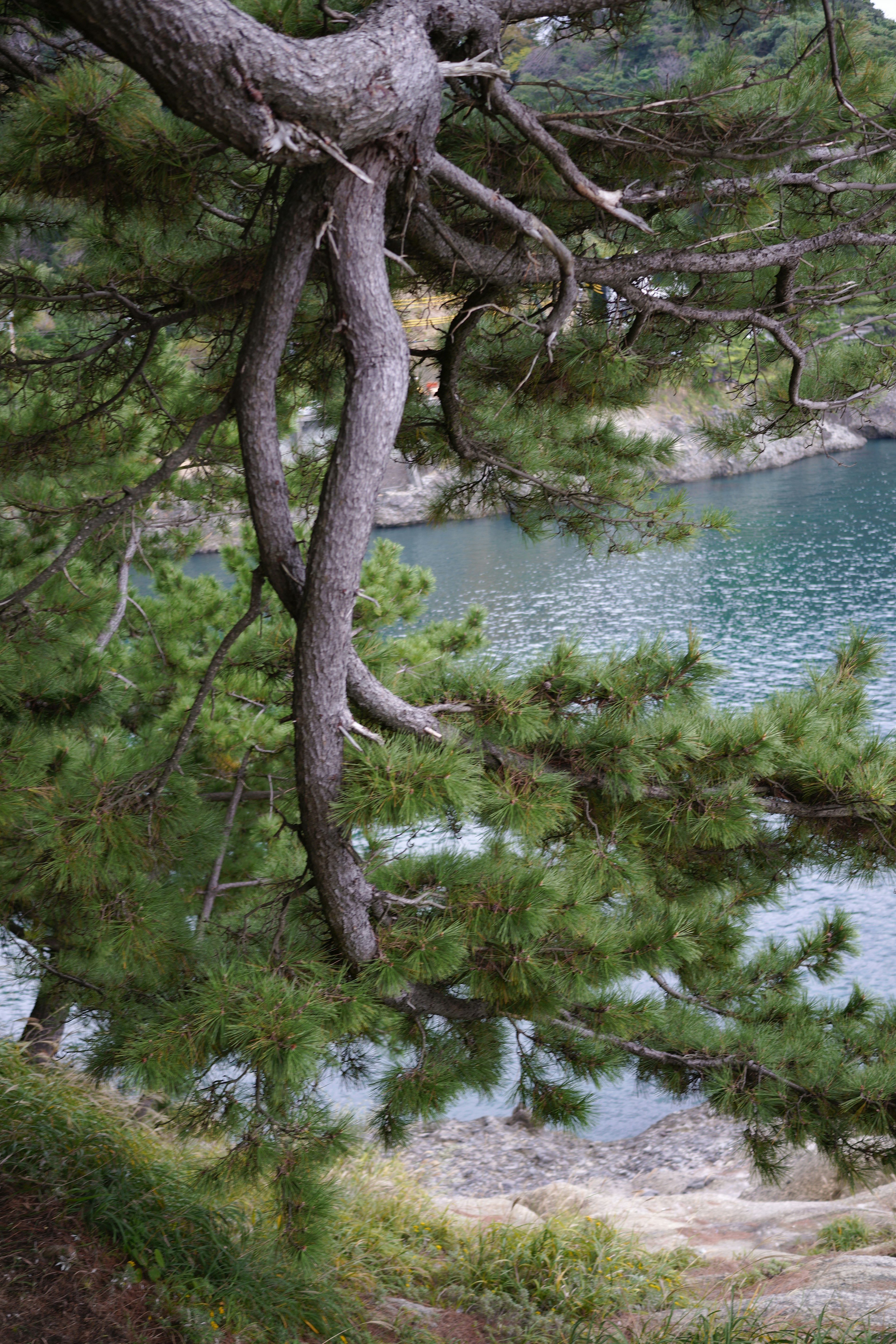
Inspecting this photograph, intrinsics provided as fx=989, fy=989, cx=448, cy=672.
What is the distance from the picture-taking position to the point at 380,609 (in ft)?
7.85

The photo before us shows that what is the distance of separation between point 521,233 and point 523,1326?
294 centimetres

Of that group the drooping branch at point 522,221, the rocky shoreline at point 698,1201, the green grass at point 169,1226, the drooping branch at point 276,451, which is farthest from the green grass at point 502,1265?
the drooping branch at point 522,221

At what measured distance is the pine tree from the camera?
1.63m

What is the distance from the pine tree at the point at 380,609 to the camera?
5.35 feet

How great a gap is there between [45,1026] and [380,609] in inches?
109

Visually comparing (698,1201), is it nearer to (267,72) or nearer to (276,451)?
(276,451)

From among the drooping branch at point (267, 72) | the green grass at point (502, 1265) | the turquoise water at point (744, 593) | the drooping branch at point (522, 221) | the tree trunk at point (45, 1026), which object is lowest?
the green grass at point (502, 1265)

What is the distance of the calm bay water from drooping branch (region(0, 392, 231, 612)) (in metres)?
4.02

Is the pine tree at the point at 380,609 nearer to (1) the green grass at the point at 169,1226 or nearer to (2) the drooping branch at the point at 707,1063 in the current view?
(2) the drooping branch at the point at 707,1063

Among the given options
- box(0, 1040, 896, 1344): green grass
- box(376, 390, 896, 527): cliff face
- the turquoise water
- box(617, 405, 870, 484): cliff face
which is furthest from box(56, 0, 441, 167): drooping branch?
box(617, 405, 870, 484): cliff face

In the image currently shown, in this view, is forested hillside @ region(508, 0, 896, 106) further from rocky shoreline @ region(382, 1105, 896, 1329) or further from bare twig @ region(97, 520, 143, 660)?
rocky shoreline @ region(382, 1105, 896, 1329)

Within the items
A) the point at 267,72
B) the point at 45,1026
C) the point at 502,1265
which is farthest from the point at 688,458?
the point at 267,72

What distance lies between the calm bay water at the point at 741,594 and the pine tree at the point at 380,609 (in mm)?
3564

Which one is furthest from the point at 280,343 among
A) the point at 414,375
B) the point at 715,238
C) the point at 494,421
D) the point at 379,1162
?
the point at 379,1162
